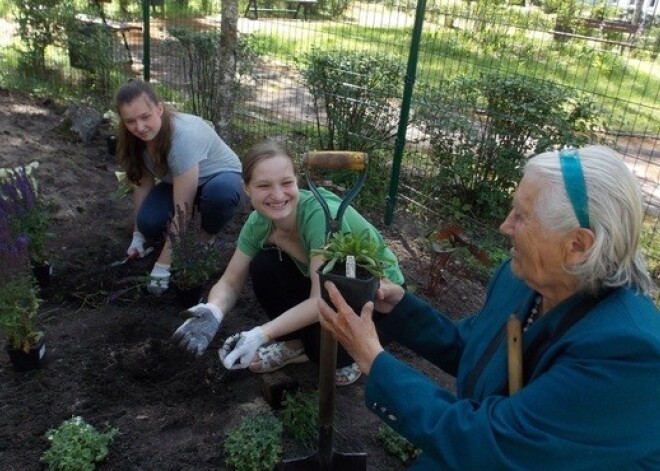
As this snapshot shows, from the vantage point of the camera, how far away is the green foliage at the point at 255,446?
230cm

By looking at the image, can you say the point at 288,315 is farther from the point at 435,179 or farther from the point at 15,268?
the point at 435,179

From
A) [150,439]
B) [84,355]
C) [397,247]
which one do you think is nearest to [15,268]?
[84,355]

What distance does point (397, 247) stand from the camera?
178 inches

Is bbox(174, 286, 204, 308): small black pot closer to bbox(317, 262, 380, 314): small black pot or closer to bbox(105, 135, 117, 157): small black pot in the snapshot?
bbox(317, 262, 380, 314): small black pot

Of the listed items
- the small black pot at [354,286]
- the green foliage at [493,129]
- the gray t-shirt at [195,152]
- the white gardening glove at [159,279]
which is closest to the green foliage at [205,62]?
the gray t-shirt at [195,152]

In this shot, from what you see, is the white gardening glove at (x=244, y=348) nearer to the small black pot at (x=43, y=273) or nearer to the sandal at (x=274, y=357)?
the sandal at (x=274, y=357)

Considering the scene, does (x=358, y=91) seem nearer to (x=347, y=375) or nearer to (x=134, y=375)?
(x=347, y=375)

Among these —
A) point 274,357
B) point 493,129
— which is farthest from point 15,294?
point 493,129

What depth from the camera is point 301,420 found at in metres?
2.52

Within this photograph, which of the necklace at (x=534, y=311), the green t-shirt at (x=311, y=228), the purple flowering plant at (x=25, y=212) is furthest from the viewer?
the purple flowering plant at (x=25, y=212)

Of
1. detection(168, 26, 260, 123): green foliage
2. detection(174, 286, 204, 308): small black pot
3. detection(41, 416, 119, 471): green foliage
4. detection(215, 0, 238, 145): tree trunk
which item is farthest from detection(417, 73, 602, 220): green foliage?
detection(41, 416, 119, 471): green foliage

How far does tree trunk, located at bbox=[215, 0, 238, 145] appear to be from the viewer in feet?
16.9

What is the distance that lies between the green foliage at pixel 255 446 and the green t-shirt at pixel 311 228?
687 mm

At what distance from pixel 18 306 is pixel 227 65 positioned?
3.25 meters
